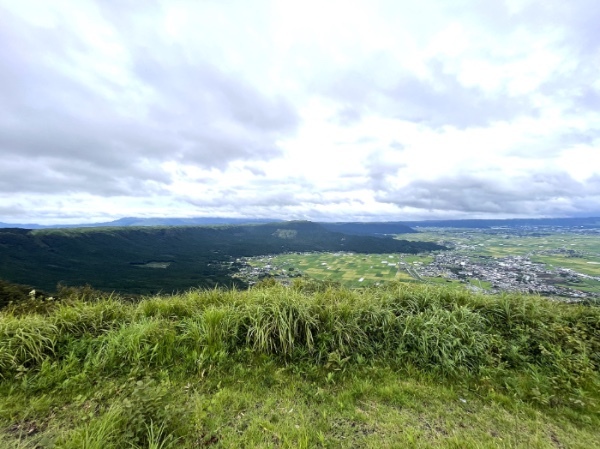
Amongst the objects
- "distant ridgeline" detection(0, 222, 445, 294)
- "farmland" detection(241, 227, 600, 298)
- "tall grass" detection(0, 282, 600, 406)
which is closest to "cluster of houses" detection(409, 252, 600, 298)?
"farmland" detection(241, 227, 600, 298)

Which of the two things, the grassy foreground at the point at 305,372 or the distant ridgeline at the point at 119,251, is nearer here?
the grassy foreground at the point at 305,372

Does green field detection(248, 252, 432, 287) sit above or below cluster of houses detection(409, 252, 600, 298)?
below

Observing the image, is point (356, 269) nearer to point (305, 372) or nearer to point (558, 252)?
point (305, 372)

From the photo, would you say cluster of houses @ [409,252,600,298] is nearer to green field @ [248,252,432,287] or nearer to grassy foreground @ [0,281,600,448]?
green field @ [248,252,432,287]

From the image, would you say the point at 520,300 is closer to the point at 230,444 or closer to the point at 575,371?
the point at 575,371

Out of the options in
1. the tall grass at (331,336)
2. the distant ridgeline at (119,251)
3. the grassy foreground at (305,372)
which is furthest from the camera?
the distant ridgeline at (119,251)

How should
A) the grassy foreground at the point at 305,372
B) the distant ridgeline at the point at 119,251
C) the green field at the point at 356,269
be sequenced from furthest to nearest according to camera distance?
1. the distant ridgeline at the point at 119,251
2. the green field at the point at 356,269
3. the grassy foreground at the point at 305,372

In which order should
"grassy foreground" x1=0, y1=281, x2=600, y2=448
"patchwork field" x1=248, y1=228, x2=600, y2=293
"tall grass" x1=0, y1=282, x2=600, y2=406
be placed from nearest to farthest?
1. "grassy foreground" x1=0, y1=281, x2=600, y2=448
2. "tall grass" x1=0, y1=282, x2=600, y2=406
3. "patchwork field" x1=248, y1=228, x2=600, y2=293

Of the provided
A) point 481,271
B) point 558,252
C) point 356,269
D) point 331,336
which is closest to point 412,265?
point 356,269

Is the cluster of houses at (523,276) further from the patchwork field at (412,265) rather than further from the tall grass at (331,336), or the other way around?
the tall grass at (331,336)

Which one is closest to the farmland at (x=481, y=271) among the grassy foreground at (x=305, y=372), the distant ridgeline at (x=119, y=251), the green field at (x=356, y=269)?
the green field at (x=356, y=269)
